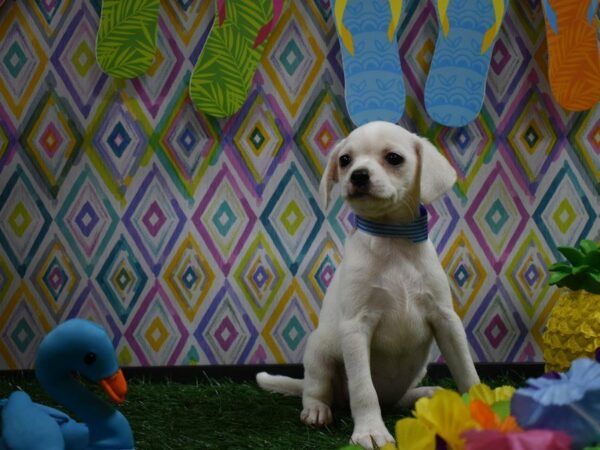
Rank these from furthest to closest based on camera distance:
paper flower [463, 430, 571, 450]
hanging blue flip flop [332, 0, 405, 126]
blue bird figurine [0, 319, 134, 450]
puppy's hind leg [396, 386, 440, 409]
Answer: hanging blue flip flop [332, 0, 405, 126]
puppy's hind leg [396, 386, 440, 409]
blue bird figurine [0, 319, 134, 450]
paper flower [463, 430, 571, 450]

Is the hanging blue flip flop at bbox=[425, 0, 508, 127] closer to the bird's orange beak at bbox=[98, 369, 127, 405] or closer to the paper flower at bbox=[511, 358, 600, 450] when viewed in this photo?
the bird's orange beak at bbox=[98, 369, 127, 405]

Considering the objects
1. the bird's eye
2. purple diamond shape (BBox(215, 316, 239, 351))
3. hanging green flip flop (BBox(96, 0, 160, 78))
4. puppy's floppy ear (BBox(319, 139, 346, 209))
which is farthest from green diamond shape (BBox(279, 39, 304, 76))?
the bird's eye

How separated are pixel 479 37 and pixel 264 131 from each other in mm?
724

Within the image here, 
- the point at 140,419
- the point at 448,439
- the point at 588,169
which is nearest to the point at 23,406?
the point at 140,419

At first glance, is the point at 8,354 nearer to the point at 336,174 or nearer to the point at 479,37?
the point at 336,174

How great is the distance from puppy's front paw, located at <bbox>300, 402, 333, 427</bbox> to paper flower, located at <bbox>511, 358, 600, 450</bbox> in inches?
41.7

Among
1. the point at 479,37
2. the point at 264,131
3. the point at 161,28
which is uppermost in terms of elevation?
the point at 479,37

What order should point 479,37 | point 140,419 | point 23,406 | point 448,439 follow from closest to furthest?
point 448,439
point 23,406
point 140,419
point 479,37

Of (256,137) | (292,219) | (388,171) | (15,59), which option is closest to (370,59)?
(256,137)

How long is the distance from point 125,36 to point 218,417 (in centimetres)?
118

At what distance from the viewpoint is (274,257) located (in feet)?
7.13

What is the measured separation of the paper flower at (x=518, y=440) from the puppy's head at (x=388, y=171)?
0.99 metres

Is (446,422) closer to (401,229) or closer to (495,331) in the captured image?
(401,229)

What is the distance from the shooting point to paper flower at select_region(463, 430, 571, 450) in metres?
0.50
